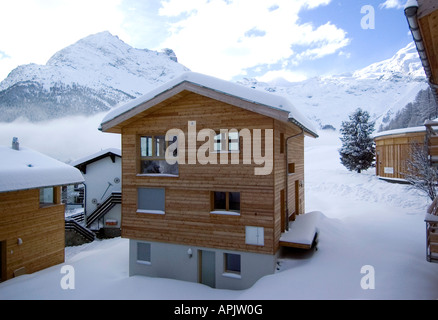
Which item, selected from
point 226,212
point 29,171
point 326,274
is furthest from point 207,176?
point 29,171

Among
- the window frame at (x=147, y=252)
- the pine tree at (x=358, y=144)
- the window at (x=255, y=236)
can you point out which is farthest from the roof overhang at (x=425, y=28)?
the pine tree at (x=358, y=144)

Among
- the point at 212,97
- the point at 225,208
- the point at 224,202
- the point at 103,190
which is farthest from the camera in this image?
the point at 103,190

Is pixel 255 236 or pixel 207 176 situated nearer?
pixel 255 236

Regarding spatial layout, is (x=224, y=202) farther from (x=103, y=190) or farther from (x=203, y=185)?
(x=103, y=190)

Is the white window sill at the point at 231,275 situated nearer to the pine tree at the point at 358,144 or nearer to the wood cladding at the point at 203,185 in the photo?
the wood cladding at the point at 203,185

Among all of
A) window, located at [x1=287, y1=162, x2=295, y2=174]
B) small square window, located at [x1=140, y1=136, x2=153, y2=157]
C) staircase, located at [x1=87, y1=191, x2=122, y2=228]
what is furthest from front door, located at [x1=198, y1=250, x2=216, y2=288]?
staircase, located at [x1=87, y1=191, x2=122, y2=228]

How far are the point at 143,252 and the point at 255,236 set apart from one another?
5569mm

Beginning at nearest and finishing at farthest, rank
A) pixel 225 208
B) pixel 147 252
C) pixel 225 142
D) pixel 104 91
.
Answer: pixel 225 142 → pixel 225 208 → pixel 147 252 → pixel 104 91

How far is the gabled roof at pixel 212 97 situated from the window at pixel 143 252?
5624mm

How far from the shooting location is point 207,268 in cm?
1112

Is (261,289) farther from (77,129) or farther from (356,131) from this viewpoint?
(77,129)

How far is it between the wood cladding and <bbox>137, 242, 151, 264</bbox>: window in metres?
0.53

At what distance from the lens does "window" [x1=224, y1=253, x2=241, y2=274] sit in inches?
426
